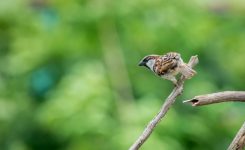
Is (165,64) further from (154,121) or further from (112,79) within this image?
(112,79)

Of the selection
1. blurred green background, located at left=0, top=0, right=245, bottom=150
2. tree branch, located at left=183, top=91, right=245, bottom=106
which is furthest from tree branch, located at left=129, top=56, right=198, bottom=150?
blurred green background, located at left=0, top=0, right=245, bottom=150

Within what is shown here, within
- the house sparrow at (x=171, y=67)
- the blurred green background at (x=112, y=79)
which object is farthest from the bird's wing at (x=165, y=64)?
the blurred green background at (x=112, y=79)

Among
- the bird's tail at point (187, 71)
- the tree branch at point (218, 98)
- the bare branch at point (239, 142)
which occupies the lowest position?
the bare branch at point (239, 142)

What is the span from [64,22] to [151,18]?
31 cm

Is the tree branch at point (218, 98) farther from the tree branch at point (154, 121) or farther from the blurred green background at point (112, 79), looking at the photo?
the blurred green background at point (112, 79)

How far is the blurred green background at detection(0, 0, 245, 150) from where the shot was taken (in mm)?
2102

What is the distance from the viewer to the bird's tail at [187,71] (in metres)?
0.47

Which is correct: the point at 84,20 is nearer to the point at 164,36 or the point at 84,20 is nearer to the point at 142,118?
the point at 164,36

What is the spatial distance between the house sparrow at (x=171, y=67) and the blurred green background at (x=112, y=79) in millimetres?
1430

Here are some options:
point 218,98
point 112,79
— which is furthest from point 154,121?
point 112,79

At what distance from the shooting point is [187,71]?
1.55ft

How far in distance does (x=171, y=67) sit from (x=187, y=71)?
24 millimetres

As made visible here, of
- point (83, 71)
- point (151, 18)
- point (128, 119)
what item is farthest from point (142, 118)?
point (151, 18)

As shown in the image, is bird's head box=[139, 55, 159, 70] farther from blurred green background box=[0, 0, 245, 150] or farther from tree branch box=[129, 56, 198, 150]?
blurred green background box=[0, 0, 245, 150]
